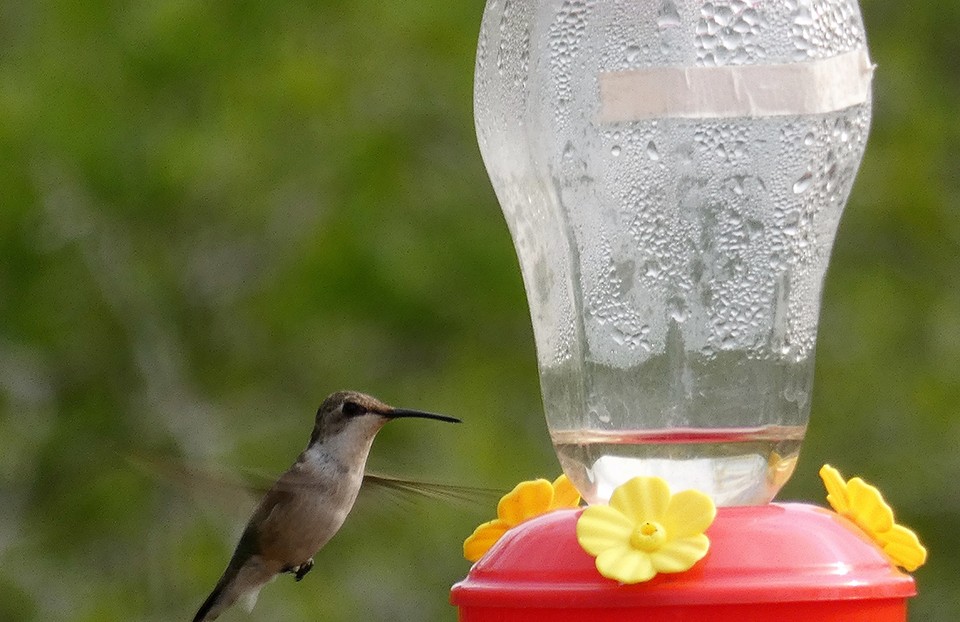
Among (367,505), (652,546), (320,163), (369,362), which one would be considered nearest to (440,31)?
(320,163)

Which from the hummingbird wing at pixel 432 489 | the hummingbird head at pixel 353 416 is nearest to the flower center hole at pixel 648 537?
the hummingbird wing at pixel 432 489

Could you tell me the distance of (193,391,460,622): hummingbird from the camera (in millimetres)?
3832

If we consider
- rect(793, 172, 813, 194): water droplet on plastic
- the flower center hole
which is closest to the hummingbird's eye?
rect(793, 172, 813, 194): water droplet on plastic

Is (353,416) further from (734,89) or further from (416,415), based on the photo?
(734,89)

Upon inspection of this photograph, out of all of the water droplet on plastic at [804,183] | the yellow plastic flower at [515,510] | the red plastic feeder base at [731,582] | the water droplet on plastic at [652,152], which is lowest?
the yellow plastic flower at [515,510]

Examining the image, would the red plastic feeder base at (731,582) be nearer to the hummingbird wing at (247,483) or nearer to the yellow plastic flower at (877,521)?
the yellow plastic flower at (877,521)

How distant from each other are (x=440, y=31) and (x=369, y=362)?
1.70 metres

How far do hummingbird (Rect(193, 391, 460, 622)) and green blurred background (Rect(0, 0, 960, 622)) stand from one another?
2808 millimetres

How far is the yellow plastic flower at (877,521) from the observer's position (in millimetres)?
2836

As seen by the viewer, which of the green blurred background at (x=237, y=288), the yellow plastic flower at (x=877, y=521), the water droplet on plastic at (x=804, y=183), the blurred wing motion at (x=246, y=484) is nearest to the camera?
the yellow plastic flower at (x=877, y=521)

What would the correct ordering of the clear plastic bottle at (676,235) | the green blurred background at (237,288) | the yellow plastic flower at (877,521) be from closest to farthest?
the yellow plastic flower at (877,521), the clear plastic bottle at (676,235), the green blurred background at (237,288)

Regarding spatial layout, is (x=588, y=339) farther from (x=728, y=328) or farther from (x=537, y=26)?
(x=537, y=26)

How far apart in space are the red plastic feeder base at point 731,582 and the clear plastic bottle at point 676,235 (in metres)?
0.33

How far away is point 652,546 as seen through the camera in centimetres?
254
